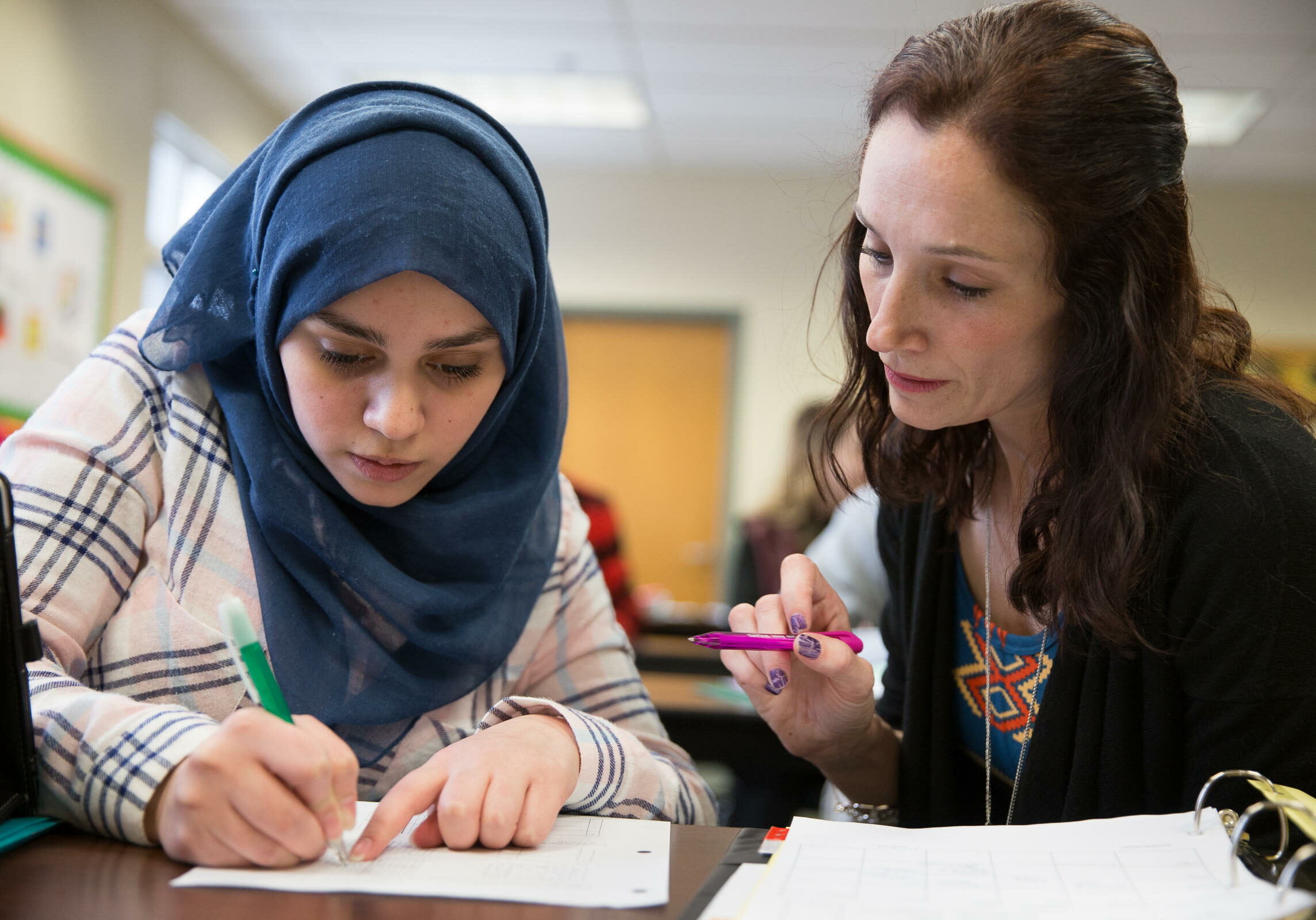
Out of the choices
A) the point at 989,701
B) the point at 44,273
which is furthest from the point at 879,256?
the point at 44,273

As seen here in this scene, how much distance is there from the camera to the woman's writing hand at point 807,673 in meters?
1.02

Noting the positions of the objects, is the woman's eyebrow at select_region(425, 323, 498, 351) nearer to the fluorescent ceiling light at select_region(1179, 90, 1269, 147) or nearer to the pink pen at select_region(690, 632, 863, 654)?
the pink pen at select_region(690, 632, 863, 654)

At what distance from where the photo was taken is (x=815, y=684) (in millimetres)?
1102

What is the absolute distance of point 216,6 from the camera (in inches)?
165

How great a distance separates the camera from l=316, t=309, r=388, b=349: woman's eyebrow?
3.17 ft

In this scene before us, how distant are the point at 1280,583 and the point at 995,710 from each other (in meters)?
0.34

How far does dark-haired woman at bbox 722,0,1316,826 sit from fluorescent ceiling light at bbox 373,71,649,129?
152 inches

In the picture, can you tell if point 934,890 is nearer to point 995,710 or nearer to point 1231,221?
point 995,710

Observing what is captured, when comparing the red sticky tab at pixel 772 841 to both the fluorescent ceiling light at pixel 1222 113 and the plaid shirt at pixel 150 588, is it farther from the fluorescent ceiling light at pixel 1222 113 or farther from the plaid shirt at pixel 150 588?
the fluorescent ceiling light at pixel 1222 113

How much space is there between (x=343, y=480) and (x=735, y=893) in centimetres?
54

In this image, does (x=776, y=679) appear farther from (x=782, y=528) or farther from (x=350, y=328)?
(x=782, y=528)

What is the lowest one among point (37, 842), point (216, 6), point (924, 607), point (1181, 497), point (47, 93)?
point (37, 842)

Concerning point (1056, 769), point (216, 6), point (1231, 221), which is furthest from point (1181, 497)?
point (1231, 221)

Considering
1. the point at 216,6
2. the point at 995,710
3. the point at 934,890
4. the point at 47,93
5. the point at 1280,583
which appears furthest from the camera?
the point at 216,6
